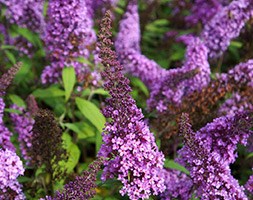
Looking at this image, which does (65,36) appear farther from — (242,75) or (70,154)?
(242,75)

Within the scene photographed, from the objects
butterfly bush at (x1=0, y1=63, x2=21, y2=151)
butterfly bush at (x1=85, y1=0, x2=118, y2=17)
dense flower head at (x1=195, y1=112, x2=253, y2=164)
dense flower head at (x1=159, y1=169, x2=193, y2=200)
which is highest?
butterfly bush at (x1=85, y1=0, x2=118, y2=17)

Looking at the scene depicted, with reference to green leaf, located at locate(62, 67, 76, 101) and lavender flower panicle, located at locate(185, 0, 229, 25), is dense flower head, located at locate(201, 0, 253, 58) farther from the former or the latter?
green leaf, located at locate(62, 67, 76, 101)

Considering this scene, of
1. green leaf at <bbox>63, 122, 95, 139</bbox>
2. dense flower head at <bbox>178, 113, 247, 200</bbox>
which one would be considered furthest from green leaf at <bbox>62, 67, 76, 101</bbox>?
dense flower head at <bbox>178, 113, 247, 200</bbox>

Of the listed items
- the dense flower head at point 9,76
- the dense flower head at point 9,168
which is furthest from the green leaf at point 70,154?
the dense flower head at point 9,168

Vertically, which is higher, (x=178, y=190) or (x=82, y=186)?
(x=178, y=190)

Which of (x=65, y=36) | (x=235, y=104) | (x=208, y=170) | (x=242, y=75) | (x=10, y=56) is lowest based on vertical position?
(x=208, y=170)

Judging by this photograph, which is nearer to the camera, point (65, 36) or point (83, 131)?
point (65, 36)

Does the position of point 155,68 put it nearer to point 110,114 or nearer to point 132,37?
point 132,37

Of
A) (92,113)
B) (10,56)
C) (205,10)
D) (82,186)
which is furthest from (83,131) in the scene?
(205,10)

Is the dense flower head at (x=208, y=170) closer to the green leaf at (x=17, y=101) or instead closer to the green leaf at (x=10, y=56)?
the green leaf at (x=17, y=101)
